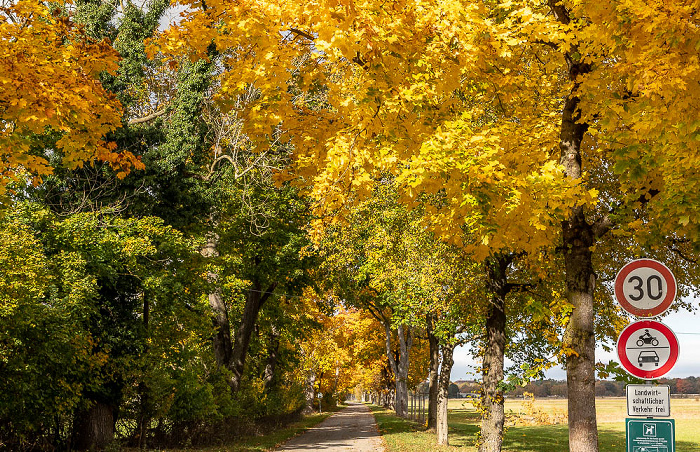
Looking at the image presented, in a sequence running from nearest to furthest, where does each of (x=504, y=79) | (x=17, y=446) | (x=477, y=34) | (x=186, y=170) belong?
(x=477, y=34) → (x=504, y=79) → (x=17, y=446) → (x=186, y=170)

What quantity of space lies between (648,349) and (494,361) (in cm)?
1037

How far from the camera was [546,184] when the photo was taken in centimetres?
770

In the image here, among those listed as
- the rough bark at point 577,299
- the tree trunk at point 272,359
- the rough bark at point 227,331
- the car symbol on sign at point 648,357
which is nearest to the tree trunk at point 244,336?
the rough bark at point 227,331

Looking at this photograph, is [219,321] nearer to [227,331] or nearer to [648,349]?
[227,331]

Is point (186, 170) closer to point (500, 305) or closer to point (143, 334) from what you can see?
point (143, 334)

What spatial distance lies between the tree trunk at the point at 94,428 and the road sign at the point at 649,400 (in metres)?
14.8

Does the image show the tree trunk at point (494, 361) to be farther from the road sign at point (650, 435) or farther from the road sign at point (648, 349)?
the road sign at point (650, 435)

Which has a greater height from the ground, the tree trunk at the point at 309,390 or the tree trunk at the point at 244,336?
the tree trunk at the point at 244,336

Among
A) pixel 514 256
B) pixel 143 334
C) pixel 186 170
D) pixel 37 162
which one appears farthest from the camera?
pixel 186 170

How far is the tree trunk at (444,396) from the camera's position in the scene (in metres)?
22.4

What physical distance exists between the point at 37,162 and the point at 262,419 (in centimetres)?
2359

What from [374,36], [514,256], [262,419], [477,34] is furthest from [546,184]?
[262,419]

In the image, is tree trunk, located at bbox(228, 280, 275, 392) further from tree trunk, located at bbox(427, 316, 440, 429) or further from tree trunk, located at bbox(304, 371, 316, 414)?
tree trunk, located at bbox(304, 371, 316, 414)

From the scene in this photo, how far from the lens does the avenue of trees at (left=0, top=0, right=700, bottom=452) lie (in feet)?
24.4
